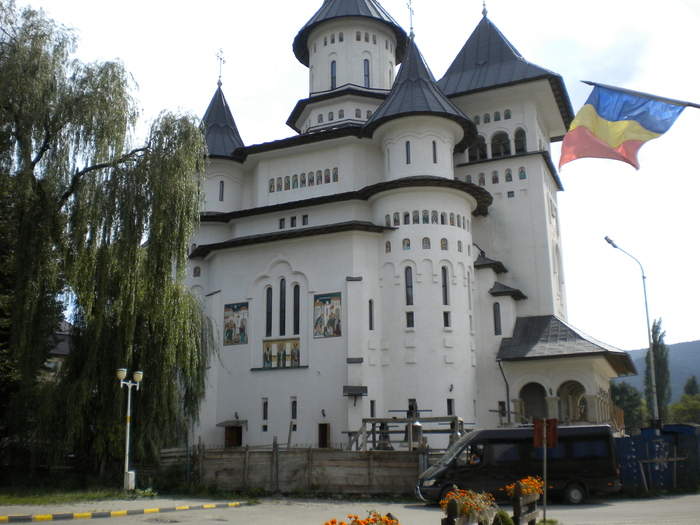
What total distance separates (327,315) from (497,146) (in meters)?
13.1

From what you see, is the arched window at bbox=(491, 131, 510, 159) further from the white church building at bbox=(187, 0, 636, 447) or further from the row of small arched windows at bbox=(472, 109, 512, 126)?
the row of small arched windows at bbox=(472, 109, 512, 126)

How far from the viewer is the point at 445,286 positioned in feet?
98.0

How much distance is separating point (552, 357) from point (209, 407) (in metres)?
14.8

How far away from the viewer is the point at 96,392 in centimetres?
2031

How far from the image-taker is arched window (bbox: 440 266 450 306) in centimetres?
2966

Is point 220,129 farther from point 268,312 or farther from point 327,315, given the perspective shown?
point 327,315

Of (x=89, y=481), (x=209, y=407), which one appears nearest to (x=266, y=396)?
(x=209, y=407)

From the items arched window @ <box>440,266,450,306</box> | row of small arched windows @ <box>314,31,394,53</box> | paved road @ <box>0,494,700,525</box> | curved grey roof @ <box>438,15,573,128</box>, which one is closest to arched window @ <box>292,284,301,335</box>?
arched window @ <box>440,266,450,306</box>

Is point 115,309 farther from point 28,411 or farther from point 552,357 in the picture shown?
point 552,357

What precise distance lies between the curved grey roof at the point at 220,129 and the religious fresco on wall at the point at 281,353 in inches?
428

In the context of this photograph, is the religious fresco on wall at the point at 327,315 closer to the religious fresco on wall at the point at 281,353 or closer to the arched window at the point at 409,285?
the religious fresco on wall at the point at 281,353

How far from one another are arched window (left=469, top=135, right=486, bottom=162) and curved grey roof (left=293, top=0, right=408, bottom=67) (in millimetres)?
9376

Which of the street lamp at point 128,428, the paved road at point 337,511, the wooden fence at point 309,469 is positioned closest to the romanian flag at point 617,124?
the paved road at point 337,511

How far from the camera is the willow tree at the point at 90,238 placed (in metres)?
18.2
